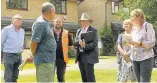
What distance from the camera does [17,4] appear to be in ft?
99.3

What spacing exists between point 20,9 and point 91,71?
22460 mm

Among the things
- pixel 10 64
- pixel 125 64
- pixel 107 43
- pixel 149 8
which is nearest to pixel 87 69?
pixel 125 64

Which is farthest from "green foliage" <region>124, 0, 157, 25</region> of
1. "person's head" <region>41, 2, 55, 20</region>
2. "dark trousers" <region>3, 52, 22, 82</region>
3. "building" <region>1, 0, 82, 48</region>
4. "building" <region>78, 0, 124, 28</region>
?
"person's head" <region>41, 2, 55, 20</region>

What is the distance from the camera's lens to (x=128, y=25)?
8602 mm

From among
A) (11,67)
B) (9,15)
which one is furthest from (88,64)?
(9,15)

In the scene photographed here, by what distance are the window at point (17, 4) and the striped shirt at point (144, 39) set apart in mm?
23388

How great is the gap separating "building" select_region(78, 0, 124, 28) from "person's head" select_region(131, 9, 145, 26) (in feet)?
111

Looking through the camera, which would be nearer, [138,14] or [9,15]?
[138,14]

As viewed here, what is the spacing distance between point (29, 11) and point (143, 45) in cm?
2527

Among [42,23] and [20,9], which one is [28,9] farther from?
[42,23]

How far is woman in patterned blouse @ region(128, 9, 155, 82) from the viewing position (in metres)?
6.89

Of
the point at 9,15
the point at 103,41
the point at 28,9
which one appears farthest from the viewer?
the point at 103,41

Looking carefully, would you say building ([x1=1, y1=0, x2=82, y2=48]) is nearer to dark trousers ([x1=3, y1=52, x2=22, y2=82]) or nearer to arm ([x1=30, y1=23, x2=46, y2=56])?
dark trousers ([x1=3, y1=52, x2=22, y2=82])

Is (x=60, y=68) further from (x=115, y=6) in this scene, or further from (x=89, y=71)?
(x=115, y=6)
